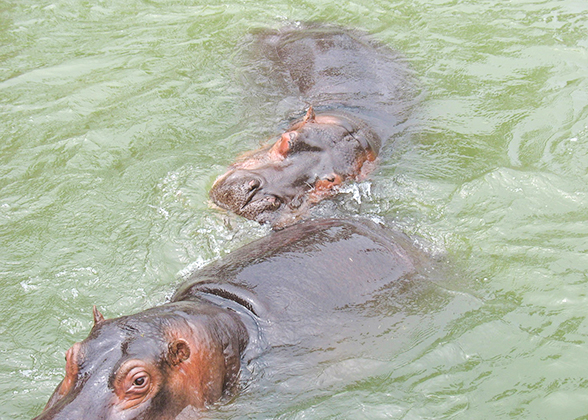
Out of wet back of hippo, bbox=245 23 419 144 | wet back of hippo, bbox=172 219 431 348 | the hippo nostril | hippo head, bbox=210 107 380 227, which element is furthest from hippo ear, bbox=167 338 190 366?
wet back of hippo, bbox=245 23 419 144

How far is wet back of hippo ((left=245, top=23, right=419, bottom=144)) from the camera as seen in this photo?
23.9 feet

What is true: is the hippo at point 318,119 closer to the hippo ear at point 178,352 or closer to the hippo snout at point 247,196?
the hippo snout at point 247,196

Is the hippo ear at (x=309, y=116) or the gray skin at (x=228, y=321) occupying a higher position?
the hippo ear at (x=309, y=116)

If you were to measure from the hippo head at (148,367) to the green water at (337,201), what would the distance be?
27 cm

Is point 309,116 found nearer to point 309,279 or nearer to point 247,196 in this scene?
point 247,196

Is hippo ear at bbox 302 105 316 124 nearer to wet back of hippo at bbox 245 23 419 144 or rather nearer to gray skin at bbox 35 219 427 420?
wet back of hippo at bbox 245 23 419 144

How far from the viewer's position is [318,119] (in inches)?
269

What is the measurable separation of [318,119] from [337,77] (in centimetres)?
99

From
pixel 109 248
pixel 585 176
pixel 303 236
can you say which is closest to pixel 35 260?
pixel 109 248

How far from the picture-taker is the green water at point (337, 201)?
4461mm

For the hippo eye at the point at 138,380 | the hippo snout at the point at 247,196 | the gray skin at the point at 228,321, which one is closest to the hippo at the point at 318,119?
the hippo snout at the point at 247,196

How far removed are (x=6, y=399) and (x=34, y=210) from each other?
7.41 feet

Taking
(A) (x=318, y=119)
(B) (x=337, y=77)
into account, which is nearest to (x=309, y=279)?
(A) (x=318, y=119)

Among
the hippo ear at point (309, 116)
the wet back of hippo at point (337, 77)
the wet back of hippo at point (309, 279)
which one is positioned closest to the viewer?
the wet back of hippo at point (309, 279)
